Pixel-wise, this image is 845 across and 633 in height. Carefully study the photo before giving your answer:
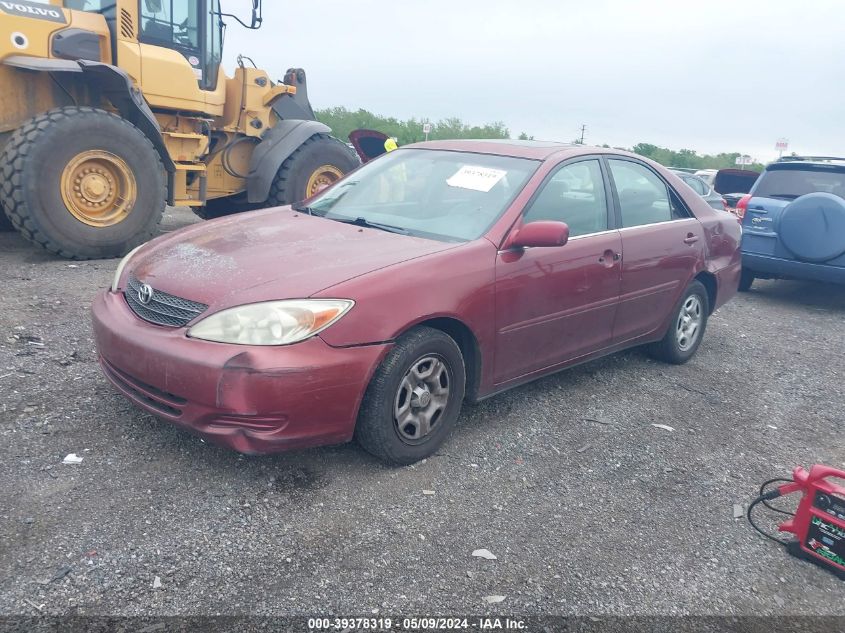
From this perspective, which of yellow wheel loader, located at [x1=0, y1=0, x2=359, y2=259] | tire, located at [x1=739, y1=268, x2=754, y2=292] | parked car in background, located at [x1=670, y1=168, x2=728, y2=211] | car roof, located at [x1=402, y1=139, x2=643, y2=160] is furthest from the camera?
parked car in background, located at [x1=670, y1=168, x2=728, y2=211]

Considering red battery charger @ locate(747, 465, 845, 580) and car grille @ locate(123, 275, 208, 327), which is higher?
car grille @ locate(123, 275, 208, 327)

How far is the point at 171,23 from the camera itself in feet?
26.1

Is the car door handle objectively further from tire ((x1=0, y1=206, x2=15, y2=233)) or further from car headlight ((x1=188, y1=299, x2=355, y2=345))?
tire ((x1=0, y1=206, x2=15, y2=233))

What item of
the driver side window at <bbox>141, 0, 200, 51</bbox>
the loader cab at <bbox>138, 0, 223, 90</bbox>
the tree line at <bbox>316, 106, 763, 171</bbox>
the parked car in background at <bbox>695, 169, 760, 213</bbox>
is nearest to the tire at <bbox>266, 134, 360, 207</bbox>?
the loader cab at <bbox>138, 0, 223, 90</bbox>

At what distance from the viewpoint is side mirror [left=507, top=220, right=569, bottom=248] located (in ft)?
12.3

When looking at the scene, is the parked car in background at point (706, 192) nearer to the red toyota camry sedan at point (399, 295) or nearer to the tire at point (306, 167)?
the tire at point (306, 167)

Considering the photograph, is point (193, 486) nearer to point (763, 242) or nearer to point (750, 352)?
point (750, 352)

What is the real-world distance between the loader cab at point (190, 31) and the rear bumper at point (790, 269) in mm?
6575

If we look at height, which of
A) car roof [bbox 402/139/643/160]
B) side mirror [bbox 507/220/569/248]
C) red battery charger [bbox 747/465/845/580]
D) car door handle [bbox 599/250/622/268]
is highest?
car roof [bbox 402/139/643/160]

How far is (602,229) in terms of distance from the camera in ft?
14.9

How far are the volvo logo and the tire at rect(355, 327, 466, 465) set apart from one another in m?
1.11

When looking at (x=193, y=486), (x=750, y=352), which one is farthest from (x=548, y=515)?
(x=750, y=352)

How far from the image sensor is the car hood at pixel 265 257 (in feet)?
10.4

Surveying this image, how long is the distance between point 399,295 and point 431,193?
1.20 meters
